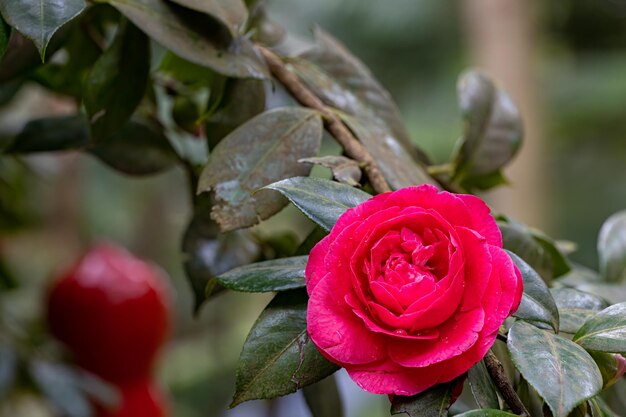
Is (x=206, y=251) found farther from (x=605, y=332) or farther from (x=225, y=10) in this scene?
(x=605, y=332)

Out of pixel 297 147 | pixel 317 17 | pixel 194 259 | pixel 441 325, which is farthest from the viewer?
pixel 317 17

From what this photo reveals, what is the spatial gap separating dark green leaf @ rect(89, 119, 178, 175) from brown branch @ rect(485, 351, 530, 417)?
1.20ft

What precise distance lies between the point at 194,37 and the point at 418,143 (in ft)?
9.72

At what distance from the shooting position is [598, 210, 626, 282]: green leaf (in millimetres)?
583

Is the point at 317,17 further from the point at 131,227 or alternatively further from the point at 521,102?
the point at 521,102

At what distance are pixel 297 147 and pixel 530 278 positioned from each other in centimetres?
15

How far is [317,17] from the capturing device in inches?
185

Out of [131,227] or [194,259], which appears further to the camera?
[131,227]

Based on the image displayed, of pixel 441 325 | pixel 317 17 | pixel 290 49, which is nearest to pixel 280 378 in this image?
pixel 441 325

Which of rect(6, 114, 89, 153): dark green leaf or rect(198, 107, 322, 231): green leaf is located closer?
rect(198, 107, 322, 231): green leaf

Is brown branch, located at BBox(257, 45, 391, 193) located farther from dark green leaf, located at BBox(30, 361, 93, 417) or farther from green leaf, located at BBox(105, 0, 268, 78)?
dark green leaf, located at BBox(30, 361, 93, 417)

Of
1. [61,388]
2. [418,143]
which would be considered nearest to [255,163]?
[61,388]

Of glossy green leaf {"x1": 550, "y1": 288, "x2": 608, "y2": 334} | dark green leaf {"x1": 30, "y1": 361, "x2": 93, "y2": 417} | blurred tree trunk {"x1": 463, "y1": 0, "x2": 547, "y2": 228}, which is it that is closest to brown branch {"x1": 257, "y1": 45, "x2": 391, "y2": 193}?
glossy green leaf {"x1": 550, "y1": 288, "x2": 608, "y2": 334}

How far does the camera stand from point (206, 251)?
60cm
